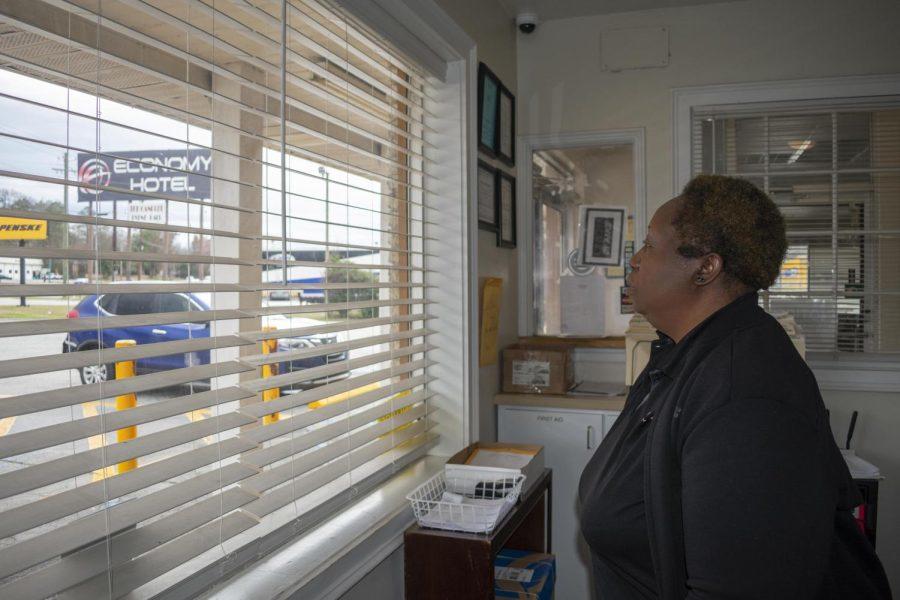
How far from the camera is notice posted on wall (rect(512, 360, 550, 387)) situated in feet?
10.0

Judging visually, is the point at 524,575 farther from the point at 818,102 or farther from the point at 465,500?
the point at 818,102

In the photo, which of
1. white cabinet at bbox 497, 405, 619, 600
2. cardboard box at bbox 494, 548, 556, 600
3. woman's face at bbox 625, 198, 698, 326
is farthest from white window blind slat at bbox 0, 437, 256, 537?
white cabinet at bbox 497, 405, 619, 600

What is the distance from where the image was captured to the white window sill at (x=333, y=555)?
4.95 feet

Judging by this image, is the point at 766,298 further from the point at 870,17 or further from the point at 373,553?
the point at 373,553

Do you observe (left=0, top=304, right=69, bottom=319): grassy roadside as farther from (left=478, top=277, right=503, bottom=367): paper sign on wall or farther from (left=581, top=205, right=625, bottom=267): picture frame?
(left=581, top=205, right=625, bottom=267): picture frame

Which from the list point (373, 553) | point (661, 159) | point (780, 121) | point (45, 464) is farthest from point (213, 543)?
point (780, 121)

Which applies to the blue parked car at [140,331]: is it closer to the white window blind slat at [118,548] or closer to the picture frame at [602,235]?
the white window blind slat at [118,548]

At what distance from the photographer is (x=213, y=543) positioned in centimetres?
141

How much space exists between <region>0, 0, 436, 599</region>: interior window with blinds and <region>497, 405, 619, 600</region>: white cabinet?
→ 1027 mm

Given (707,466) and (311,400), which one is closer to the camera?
(707,466)

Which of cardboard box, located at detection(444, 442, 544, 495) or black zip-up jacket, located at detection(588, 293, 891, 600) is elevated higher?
black zip-up jacket, located at detection(588, 293, 891, 600)

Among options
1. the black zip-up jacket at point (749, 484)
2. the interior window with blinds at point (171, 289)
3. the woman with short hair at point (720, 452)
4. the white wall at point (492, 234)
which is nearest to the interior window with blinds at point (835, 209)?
the white wall at point (492, 234)

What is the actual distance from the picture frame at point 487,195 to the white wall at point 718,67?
23.0 inches

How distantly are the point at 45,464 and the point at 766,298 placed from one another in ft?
9.94
